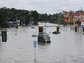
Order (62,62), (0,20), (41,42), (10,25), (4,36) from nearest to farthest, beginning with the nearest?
(4,36) < (62,62) < (41,42) < (0,20) < (10,25)

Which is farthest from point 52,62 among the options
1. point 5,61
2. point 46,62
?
point 5,61

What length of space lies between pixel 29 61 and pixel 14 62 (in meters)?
1.52

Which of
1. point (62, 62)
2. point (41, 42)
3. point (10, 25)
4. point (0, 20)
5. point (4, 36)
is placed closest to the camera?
point (4, 36)

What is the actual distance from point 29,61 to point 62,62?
331 cm

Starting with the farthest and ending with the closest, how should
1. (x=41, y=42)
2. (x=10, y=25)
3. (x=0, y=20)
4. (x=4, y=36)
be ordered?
1. (x=10, y=25)
2. (x=0, y=20)
3. (x=41, y=42)
4. (x=4, y=36)

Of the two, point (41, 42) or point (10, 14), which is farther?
point (10, 14)

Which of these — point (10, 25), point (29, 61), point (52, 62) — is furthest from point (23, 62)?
point (10, 25)

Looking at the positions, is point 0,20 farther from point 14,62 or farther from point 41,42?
point 14,62

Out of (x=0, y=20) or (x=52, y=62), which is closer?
(x=52, y=62)

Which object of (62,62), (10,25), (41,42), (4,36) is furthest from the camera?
(10,25)

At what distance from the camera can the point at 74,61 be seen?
2956 centimetres

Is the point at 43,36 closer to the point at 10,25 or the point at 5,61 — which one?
the point at 5,61

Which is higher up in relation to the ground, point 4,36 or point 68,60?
point 4,36

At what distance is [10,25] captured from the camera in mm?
184625
